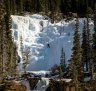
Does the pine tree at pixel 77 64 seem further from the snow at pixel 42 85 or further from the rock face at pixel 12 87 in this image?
the rock face at pixel 12 87

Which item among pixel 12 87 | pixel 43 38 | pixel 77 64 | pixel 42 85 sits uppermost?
pixel 43 38

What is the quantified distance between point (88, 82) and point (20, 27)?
4762 cm

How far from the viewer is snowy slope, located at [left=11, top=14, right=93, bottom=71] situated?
385 feet

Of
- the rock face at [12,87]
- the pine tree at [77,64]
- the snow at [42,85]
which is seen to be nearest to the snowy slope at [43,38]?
the pine tree at [77,64]

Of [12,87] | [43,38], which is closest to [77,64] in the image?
[12,87]

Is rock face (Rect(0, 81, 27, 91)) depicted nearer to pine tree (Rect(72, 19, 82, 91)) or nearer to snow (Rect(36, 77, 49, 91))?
pine tree (Rect(72, 19, 82, 91))

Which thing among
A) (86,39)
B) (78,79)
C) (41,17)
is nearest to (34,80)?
(78,79)

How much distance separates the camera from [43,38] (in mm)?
121750

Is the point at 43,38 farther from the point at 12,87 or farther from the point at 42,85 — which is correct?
the point at 12,87

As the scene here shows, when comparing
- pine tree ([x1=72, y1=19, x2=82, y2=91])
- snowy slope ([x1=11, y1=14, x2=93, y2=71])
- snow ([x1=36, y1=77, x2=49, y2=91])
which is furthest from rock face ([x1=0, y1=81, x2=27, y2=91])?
snowy slope ([x1=11, y1=14, x2=93, y2=71])

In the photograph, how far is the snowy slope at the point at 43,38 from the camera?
11738cm

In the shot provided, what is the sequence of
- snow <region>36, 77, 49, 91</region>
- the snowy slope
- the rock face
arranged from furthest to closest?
the snowy slope, snow <region>36, 77, 49, 91</region>, the rock face

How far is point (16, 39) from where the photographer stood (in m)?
118

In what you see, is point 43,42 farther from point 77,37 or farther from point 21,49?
point 77,37
